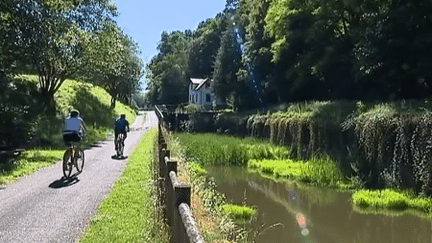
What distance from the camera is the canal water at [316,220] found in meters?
11.5

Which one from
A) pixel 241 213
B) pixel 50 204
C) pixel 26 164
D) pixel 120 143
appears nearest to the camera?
pixel 50 204

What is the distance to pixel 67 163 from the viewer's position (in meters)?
13.1

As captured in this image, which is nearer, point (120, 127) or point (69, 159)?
point (69, 159)

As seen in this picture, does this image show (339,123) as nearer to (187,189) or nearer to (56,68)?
(187,189)

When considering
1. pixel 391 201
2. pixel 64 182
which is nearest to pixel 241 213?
pixel 64 182

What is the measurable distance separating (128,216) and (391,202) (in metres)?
9.02

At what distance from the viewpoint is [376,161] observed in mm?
17781

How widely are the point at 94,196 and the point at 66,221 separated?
7.91ft

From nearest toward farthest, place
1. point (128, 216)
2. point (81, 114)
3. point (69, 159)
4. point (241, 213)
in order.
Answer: point (128, 216), point (241, 213), point (69, 159), point (81, 114)

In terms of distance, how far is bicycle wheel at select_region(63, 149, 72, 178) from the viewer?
13.0 metres

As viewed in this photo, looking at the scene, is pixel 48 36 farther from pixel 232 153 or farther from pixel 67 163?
pixel 232 153

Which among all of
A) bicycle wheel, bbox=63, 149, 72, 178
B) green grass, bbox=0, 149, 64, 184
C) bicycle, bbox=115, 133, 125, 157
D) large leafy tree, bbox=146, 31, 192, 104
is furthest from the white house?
bicycle wheel, bbox=63, 149, 72, 178

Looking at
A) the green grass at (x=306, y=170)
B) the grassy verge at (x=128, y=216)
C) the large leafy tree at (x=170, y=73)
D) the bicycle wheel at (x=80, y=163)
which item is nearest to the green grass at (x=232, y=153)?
the green grass at (x=306, y=170)

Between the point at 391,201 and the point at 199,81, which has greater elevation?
the point at 199,81
